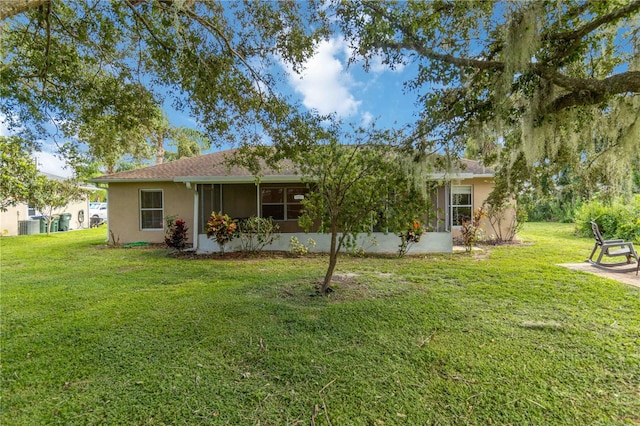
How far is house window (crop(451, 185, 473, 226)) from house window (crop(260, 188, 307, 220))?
571cm

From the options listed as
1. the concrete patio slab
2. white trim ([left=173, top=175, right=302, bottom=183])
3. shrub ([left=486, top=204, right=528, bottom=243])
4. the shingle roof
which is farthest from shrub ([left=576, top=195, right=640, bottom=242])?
white trim ([left=173, top=175, right=302, bottom=183])

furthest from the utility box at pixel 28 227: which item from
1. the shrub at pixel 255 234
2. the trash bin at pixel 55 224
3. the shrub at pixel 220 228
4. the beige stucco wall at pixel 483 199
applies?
the beige stucco wall at pixel 483 199

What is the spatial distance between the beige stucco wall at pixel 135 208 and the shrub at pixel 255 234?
3.14 metres

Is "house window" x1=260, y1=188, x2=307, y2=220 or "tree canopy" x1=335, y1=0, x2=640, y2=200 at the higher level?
"tree canopy" x1=335, y1=0, x2=640, y2=200

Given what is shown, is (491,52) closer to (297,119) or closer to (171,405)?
(297,119)

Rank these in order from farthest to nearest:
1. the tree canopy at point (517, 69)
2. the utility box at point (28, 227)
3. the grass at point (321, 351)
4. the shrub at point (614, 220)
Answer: the utility box at point (28, 227) < the shrub at point (614, 220) < the tree canopy at point (517, 69) < the grass at point (321, 351)

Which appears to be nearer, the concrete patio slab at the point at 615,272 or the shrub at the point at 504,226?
the concrete patio slab at the point at 615,272

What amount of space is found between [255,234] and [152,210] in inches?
192

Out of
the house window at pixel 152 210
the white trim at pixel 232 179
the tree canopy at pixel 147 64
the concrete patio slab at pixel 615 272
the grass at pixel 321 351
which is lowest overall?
the grass at pixel 321 351

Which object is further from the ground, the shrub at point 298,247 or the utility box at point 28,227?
the utility box at point 28,227

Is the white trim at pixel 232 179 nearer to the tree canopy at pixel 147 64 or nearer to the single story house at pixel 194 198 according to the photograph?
the single story house at pixel 194 198

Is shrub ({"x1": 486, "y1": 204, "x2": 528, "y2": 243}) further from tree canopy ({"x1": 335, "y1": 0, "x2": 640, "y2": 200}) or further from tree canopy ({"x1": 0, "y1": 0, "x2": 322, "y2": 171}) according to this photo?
tree canopy ({"x1": 0, "y1": 0, "x2": 322, "y2": 171})

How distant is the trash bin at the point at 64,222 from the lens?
57.3 ft

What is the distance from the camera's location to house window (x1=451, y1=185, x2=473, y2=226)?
11.3m
